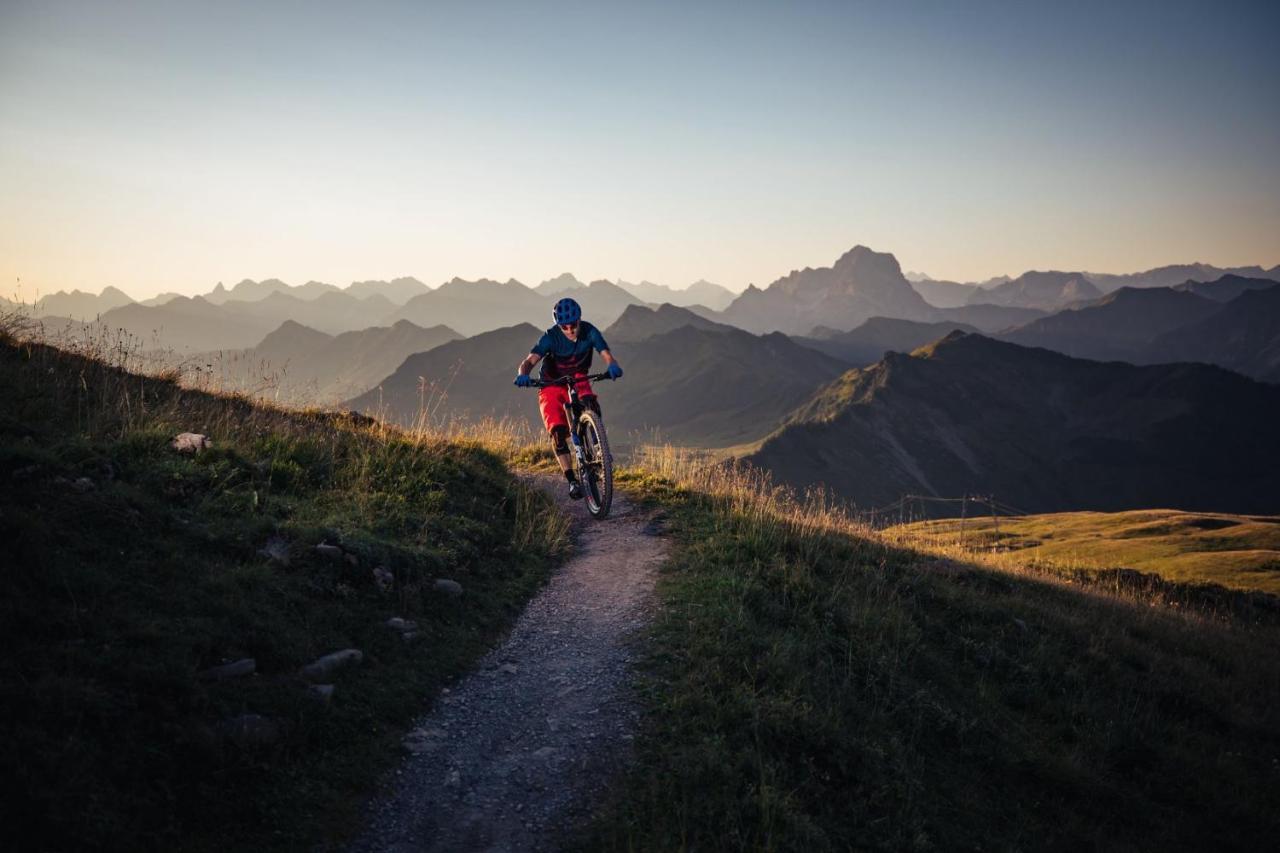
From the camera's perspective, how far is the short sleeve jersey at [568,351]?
11.1 meters

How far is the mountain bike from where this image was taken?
1116 centimetres

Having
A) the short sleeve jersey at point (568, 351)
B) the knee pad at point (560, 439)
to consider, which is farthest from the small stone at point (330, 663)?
the short sleeve jersey at point (568, 351)

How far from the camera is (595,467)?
37.7 feet

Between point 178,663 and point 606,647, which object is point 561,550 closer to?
point 606,647

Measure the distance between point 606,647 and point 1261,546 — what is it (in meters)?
69.4

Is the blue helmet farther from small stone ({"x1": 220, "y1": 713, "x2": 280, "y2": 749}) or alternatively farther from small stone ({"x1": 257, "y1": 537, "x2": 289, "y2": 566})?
small stone ({"x1": 220, "y1": 713, "x2": 280, "y2": 749})

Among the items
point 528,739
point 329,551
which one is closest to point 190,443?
point 329,551

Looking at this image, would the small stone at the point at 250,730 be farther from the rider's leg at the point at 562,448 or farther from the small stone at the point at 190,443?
the rider's leg at the point at 562,448

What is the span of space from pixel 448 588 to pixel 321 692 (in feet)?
8.12

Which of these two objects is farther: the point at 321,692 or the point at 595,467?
the point at 595,467

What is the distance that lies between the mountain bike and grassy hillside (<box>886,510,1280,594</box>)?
2211 centimetres

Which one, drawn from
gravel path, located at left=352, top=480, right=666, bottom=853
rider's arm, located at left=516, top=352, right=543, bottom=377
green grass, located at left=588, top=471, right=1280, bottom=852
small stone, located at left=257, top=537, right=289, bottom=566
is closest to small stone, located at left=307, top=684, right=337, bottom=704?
gravel path, located at left=352, top=480, right=666, bottom=853

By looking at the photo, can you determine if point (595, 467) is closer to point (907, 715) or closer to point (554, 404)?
point (554, 404)

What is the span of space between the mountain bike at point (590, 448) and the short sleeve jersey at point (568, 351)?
0.18m
